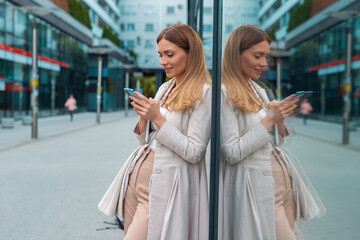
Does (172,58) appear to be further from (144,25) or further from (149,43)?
(144,25)

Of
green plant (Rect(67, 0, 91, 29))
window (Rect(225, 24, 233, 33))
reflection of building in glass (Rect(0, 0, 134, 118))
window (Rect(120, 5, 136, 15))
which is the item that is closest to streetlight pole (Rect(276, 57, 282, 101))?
window (Rect(225, 24, 233, 33))

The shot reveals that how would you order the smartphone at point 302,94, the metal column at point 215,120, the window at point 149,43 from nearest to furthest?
the smartphone at point 302,94
the metal column at point 215,120
the window at point 149,43

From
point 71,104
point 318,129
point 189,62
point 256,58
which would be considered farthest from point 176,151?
point 71,104

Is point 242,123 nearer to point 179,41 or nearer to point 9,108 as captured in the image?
point 179,41

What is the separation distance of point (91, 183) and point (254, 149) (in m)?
3.27

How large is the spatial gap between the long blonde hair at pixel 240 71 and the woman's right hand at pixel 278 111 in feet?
0.18

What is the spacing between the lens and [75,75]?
2.25 metres

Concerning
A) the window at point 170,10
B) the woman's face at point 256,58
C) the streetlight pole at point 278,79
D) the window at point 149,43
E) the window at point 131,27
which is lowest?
the streetlight pole at point 278,79

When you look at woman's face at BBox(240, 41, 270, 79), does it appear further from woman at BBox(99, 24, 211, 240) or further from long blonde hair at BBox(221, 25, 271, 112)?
woman at BBox(99, 24, 211, 240)

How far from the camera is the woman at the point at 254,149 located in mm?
1476

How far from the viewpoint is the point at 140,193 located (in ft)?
5.33

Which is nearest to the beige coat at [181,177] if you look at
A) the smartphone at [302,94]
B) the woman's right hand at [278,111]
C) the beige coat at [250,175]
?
the beige coat at [250,175]

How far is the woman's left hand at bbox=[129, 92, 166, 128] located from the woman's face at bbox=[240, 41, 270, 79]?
39 cm

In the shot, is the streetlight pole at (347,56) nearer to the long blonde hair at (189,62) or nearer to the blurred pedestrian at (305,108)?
the blurred pedestrian at (305,108)
